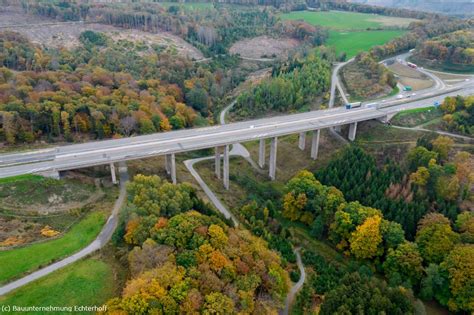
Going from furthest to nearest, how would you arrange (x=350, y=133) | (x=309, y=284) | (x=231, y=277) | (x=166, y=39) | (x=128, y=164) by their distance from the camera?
(x=166, y=39)
(x=350, y=133)
(x=128, y=164)
(x=309, y=284)
(x=231, y=277)

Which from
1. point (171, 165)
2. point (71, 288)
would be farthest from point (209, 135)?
point (71, 288)

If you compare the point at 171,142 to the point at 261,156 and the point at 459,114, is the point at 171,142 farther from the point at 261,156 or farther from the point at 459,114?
the point at 459,114

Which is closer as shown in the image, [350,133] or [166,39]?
[350,133]

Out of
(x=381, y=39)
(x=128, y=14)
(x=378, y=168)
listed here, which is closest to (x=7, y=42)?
(x=128, y=14)

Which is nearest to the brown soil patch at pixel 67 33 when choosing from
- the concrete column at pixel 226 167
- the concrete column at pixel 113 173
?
the concrete column at pixel 226 167

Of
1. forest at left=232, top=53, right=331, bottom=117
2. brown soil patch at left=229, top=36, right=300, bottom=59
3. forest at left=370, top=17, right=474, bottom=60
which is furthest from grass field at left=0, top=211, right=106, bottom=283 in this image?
brown soil patch at left=229, top=36, right=300, bottom=59

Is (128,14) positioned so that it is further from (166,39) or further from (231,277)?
(231,277)

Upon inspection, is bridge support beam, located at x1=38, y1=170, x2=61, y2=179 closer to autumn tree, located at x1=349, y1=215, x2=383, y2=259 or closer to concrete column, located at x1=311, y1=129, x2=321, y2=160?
autumn tree, located at x1=349, y1=215, x2=383, y2=259
